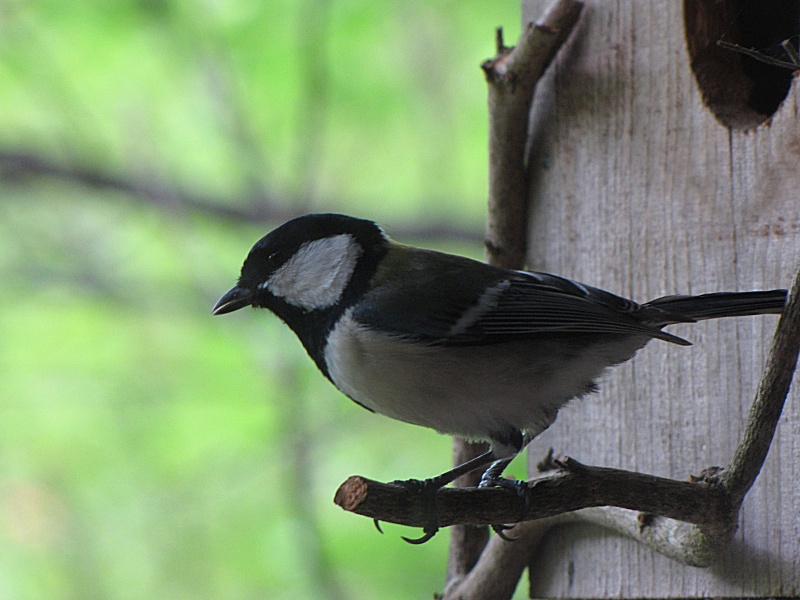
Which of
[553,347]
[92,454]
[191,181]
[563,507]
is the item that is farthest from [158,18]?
[563,507]

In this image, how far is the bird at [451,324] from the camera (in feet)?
6.46

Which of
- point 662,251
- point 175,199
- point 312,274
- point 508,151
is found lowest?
point 175,199

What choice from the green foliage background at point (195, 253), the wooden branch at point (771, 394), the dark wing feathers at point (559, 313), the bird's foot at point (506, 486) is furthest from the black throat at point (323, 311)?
the green foliage background at point (195, 253)

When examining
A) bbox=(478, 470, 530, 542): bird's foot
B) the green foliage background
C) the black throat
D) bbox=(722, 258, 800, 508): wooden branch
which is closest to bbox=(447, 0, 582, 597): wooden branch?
bbox=(478, 470, 530, 542): bird's foot

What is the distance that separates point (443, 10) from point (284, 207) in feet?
4.18

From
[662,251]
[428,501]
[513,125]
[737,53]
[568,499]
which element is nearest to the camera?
[428,501]

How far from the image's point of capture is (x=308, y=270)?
222cm

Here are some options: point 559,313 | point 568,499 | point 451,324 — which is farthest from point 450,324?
point 568,499

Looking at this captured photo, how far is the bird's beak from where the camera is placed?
2.28 m

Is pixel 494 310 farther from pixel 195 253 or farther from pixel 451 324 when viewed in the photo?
pixel 195 253

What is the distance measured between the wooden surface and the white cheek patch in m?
0.64

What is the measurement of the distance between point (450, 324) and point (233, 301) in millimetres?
584

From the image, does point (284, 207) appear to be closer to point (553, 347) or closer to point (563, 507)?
point (553, 347)

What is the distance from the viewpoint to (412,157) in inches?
195
